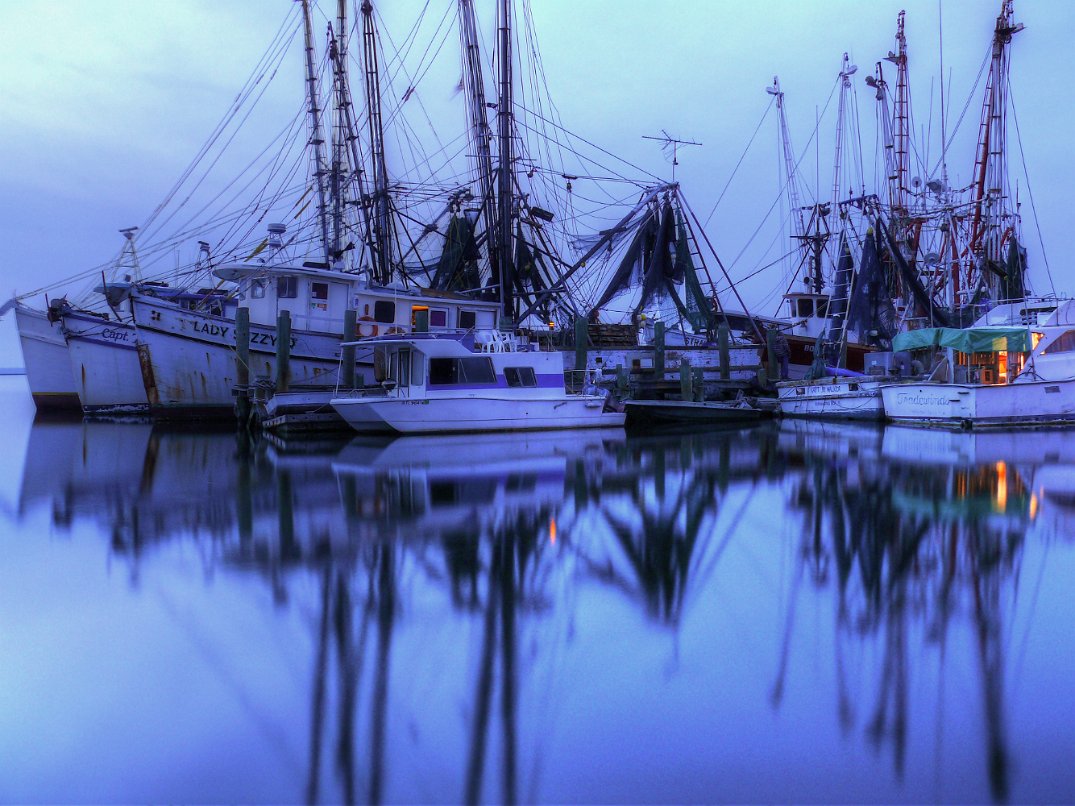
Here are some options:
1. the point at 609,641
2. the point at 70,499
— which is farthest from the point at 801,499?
the point at 70,499

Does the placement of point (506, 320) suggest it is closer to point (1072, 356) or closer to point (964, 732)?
point (1072, 356)

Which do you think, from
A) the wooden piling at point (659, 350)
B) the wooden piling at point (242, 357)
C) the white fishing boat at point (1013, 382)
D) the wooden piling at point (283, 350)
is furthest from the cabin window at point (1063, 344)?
the wooden piling at point (242, 357)

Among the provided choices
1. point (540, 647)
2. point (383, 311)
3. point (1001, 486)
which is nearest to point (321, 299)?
point (383, 311)

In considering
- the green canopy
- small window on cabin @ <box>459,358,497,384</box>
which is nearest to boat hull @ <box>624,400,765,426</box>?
small window on cabin @ <box>459,358,497,384</box>

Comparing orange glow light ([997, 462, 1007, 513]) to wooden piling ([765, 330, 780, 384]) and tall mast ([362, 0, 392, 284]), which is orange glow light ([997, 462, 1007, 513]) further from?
tall mast ([362, 0, 392, 284])

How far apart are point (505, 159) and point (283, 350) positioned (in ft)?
30.1

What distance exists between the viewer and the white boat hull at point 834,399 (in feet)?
85.3

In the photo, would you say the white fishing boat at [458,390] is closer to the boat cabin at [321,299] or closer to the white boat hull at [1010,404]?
the boat cabin at [321,299]

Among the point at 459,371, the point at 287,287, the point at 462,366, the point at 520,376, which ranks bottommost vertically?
the point at 520,376

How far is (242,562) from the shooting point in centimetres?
838

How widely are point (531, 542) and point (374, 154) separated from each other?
981 inches

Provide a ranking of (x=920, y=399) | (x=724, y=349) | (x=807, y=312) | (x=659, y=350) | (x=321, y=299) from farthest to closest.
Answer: (x=807, y=312) → (x=724, y=349) → (x=659, y=350) → (x=321, y=299) → (x=920, y=399)

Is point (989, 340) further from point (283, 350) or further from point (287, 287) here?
point (287, 287)

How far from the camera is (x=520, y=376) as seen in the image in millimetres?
21938
